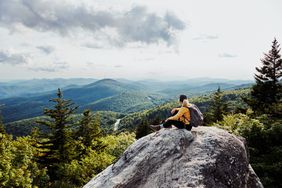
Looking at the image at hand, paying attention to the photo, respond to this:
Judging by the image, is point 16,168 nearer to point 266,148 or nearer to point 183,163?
point 183,163

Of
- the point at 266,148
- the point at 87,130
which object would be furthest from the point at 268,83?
the point at 87,130

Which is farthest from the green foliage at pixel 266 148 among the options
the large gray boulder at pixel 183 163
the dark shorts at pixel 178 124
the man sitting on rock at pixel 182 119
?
the man sitting on rock at pixel 182 119

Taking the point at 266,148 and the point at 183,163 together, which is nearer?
the point at 183,163

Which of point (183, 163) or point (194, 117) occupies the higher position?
point (194, 117)

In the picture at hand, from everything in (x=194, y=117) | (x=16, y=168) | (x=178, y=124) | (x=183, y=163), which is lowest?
(x=16, y=168)

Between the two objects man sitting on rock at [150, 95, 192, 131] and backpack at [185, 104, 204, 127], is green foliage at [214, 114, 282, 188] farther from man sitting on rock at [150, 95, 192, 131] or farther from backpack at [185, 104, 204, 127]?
man sitting on rock at [150, 95, 192, 131]

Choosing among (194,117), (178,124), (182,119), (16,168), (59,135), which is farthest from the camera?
(59,135)

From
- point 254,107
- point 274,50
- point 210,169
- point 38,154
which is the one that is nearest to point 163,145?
point 210,169

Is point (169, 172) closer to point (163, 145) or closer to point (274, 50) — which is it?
point (163, 145)

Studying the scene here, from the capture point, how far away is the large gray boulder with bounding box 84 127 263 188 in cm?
1391

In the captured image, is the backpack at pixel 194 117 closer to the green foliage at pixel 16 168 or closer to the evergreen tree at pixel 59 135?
the green foliage at pixel 16 168

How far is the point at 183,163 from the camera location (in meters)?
14.5

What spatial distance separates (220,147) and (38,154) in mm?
29724

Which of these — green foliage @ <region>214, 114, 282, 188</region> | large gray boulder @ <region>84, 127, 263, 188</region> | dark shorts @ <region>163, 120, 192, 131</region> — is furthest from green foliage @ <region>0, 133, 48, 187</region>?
green foliage @ <region>214, 114, 282, 188</region>
